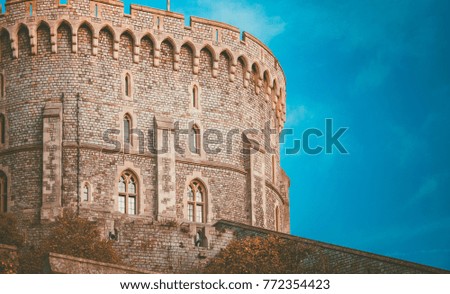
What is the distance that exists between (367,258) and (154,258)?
1057 cm

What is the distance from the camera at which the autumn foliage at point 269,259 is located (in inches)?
2470

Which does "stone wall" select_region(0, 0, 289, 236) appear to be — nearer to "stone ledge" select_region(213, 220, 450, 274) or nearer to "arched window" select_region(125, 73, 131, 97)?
"arched window" select_region(125, 73, 131, 97)

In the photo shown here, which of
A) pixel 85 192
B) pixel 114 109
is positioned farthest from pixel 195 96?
pixel 85 192

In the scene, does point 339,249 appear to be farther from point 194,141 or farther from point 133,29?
point 133,29

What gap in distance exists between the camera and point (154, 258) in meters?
65.8

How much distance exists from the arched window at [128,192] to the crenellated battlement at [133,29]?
18.6 feet

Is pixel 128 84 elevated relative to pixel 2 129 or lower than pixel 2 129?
elevated

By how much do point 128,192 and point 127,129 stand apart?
3.02 m

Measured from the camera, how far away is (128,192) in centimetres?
6912

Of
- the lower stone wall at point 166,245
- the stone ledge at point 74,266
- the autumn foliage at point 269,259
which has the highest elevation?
the lower stone wall at point 166,245

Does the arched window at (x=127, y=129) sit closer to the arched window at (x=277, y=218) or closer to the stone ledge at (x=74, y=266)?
the arched window at (x=277, y=218)

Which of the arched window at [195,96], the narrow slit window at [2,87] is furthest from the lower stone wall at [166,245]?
the narrow slit window at [2,87]
